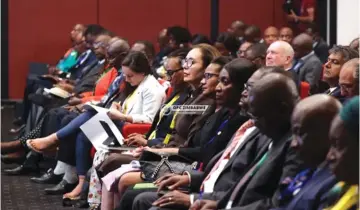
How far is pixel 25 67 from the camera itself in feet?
46.8

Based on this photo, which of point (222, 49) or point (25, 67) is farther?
point (25, 67)

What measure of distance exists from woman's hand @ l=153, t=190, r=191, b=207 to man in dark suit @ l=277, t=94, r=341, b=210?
104 centimetres

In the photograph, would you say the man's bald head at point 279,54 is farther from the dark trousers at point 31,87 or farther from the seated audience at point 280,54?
the dark trousers at point 31,87

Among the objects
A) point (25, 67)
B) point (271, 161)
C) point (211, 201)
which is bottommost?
point (25, 67)

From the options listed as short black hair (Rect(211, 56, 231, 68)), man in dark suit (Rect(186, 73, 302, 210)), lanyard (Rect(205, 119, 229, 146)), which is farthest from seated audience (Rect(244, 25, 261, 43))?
man in dark suit (Rect(186, 73, 302, 210))

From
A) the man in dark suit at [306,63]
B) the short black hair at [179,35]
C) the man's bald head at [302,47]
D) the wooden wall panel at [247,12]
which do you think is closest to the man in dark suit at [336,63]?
the man in dark suit at [306,63]

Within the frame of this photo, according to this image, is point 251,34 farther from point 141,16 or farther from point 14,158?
point 14,158

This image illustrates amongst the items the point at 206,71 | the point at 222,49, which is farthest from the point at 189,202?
the point at 222,49

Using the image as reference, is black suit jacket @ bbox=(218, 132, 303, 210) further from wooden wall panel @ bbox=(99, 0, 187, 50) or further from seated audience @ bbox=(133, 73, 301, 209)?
wooden wall panel @ bbox=(99, 0, 187, 50)

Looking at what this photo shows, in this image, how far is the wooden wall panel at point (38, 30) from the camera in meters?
14.2

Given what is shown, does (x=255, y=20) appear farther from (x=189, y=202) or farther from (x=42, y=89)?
(x=189, y=202)

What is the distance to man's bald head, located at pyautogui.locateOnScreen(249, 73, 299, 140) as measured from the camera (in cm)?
423

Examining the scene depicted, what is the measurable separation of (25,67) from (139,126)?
7.65 m

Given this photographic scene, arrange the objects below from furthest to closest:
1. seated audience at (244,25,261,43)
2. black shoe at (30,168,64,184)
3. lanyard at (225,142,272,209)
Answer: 1. seated audience at (244,25,261,43)
2. black shoe at (30,168,64,184)
3. lanyard at (225,142,272,209)
